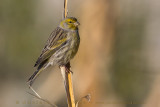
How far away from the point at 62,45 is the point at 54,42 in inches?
3.8

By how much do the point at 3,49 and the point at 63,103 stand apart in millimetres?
1578

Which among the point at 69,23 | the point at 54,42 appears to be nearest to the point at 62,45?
the point at 54,42

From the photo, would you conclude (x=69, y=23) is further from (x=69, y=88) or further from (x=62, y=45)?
(x=69, y=88)

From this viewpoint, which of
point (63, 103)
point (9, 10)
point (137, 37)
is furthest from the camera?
point (9, 10)

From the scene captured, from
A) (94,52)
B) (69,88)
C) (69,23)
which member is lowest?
(94,52)

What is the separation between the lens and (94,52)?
4262 mm

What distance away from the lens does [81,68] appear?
427 cm

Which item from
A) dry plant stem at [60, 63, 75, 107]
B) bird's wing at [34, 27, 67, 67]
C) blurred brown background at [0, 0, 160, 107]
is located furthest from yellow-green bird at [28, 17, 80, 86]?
dry plant stem at [60, 63, 75, 107]

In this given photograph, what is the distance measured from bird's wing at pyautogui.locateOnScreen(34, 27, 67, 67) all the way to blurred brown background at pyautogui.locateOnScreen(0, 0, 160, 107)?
0.23 meters

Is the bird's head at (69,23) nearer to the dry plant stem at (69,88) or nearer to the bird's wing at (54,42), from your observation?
the bird's wing at (54,42)

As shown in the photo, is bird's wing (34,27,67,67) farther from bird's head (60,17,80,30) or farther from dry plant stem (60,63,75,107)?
dry plant stem (60,63,75,107)

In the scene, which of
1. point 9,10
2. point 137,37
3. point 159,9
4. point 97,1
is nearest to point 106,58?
point 97,1

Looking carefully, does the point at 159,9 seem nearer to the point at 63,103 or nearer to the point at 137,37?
the point at 137,37

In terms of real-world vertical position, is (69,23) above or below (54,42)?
above
